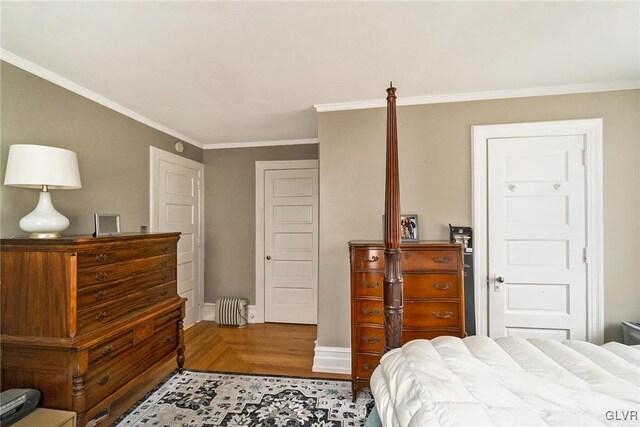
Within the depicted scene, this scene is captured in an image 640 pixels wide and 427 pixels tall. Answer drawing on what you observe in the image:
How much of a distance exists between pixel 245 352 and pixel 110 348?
142 cm

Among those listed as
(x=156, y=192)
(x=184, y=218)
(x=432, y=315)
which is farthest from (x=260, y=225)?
(x=432, y=315)

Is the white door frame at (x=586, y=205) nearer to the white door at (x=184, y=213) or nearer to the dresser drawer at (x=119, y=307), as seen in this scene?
the dresser drawer at (x=119, y=307)

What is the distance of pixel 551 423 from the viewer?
0.75 meters

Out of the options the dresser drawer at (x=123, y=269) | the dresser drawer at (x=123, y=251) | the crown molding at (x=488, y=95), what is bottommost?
the dresser drawer at (x=123, y=269)

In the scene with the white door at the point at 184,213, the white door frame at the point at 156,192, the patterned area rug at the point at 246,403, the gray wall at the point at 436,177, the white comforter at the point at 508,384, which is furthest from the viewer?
the white door at the point at 184,213

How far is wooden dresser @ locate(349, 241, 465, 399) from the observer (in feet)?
6.66

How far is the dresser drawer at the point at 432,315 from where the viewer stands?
2025 millimetres

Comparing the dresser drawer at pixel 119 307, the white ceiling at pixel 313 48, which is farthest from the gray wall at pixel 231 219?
the dresser drawer at pixel 119 307

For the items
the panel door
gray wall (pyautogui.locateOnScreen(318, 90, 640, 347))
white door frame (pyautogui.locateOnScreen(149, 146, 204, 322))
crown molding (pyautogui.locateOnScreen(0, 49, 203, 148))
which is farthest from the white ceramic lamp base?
gray wall (pyautogui.locateOnScreen(318, 90, 640, 347))

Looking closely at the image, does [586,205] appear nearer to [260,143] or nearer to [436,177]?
[436,177]

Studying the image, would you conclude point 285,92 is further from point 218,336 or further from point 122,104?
point 218,336

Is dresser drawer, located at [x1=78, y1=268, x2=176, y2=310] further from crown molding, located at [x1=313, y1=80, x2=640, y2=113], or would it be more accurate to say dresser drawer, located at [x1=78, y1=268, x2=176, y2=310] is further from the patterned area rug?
crown molding, located at [x1=313, y1=80, x2=640, y2=113]

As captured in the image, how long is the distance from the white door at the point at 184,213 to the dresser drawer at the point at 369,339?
2.39 m

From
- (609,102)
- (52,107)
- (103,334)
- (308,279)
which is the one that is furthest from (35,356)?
(609,102)
